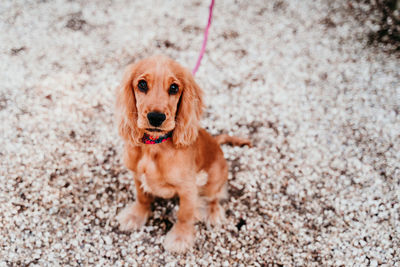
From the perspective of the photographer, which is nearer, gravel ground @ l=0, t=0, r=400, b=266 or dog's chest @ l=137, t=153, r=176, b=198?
dog's chest @ l=137, t=153, r=176, b=198

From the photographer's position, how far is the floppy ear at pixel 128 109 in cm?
233

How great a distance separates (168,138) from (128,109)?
37cm

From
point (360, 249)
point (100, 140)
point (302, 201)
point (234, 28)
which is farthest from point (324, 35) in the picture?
point (100, 140)

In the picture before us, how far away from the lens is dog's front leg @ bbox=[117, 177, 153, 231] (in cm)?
316

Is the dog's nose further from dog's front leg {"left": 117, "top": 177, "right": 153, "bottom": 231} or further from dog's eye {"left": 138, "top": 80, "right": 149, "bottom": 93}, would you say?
dog's front leg {"left": 117, "top": 177, "right": 153, "bottom": 231}

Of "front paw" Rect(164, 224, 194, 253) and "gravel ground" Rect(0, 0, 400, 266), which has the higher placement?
"gravel ground" Rect(0, 0, 400, 266)

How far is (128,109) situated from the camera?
2.37 metres

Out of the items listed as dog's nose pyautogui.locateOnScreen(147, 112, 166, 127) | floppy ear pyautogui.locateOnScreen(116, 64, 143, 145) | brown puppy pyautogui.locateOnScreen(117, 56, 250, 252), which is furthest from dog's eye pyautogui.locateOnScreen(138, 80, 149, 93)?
dog's nose pyautogui.locateOnScreen(147, 112, 166, 127)

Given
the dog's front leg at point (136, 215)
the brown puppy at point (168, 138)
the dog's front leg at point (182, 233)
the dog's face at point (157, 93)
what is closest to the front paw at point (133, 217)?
the dog's front leg at point (136, 215)

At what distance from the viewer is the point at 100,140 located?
3.82 metres

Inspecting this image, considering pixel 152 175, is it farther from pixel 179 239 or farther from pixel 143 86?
pixel 179 239

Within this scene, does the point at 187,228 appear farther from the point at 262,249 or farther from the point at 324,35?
the point at 324,35

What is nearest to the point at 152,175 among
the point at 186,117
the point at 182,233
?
the point at 186,117

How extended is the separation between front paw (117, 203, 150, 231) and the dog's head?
3.44ft
